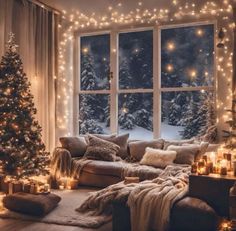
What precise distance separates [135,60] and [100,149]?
188 centimetres

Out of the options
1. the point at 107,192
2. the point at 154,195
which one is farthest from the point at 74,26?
the point at 154,195

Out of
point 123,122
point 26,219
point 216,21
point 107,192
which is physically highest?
point 216,21

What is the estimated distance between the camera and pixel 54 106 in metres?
6.88

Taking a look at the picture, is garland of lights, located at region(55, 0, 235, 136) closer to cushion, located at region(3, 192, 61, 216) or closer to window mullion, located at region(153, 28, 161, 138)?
window mullion, located at region(153, 28, 161, 138)

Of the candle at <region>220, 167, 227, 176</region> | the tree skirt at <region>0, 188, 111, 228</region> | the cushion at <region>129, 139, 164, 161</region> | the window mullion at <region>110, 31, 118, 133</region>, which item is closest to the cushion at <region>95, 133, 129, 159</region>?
the cushion at <region>129, 139, 164, 161</region>

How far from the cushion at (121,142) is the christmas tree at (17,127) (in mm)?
1597

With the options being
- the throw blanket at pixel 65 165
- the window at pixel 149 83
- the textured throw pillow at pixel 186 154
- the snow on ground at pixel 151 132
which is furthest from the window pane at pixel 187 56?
the throw blanket at pixel 65 165

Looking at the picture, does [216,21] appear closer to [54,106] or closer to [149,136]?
[149,136]

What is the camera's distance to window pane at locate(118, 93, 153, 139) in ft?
22.5

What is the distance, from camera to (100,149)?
6141 mm

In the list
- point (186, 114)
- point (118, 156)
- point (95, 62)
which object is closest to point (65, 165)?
point (118, 156)

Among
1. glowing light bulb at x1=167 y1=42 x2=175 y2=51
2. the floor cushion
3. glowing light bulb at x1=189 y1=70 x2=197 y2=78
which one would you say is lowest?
the floor cushion

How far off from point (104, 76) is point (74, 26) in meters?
1.15

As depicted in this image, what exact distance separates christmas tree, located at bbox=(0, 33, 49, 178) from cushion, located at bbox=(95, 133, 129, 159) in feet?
5.24
